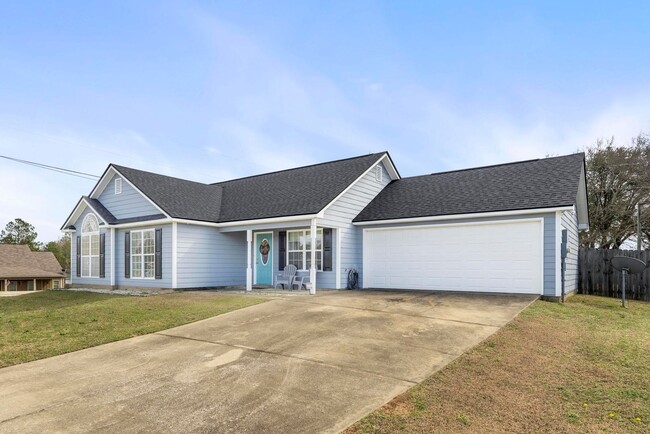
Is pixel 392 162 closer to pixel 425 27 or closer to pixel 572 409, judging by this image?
pixel 425 27

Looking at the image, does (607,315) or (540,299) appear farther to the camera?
(540,299)

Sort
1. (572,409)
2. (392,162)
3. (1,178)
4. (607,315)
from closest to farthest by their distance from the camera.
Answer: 1. (572,409)
2. (607,315)
3. (392,162)
4. (1,178)

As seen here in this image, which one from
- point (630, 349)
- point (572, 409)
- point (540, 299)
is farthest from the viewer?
point (540, 299)

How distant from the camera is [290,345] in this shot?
7137 mm

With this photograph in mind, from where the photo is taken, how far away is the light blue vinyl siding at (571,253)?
13.3 meters

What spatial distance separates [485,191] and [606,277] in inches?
227

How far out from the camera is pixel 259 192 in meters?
18.4

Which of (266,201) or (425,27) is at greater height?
(425,27)

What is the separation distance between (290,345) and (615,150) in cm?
2644

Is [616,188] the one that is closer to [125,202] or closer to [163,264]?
[163,264]

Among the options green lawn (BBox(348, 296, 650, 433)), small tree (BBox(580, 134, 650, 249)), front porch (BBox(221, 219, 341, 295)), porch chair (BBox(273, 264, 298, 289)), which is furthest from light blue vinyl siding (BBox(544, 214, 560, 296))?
small tree (BBox(580, 134, 650, 249))

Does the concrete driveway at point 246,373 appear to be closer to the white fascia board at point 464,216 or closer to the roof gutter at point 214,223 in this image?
the white fascia board at point 464,216

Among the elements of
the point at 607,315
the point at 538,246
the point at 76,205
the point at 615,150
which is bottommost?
the point at 607,315

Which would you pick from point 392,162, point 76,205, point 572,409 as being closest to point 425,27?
point 392,162
